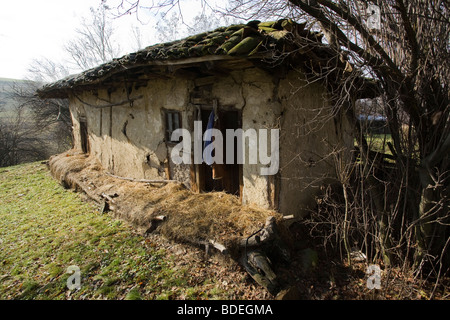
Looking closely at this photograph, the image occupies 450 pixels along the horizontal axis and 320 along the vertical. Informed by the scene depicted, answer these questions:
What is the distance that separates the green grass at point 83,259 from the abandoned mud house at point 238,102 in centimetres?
172

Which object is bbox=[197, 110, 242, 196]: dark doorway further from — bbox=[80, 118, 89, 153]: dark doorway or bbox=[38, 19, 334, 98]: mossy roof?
bbox=[80, 118, 89, 153]: dark doorway

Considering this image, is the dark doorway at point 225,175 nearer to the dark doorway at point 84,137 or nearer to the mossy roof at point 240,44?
the mossy roof at point 240,44

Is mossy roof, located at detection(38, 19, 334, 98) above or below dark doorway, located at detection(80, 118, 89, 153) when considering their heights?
above

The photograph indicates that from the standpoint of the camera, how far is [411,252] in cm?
395

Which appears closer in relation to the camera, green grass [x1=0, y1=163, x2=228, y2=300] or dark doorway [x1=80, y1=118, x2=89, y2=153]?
green grass [x1=0, y1=163, x2=228, y2=300]

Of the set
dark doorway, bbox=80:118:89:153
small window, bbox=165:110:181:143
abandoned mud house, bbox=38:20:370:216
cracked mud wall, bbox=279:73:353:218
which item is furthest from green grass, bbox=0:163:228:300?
dark doorway, bbox=80:118:89:153

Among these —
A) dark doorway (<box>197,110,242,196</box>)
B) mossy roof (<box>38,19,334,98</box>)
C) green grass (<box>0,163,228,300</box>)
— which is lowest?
green grass (<box>0,163,228,300</box>)

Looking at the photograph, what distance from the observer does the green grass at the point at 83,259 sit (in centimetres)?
354

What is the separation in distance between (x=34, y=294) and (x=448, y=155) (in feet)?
20.0

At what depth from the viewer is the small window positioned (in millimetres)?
5778

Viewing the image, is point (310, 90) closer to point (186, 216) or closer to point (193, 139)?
point (193, 139)

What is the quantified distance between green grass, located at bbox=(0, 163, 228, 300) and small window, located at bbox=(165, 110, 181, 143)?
2307 millimetres

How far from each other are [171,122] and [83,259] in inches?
131
